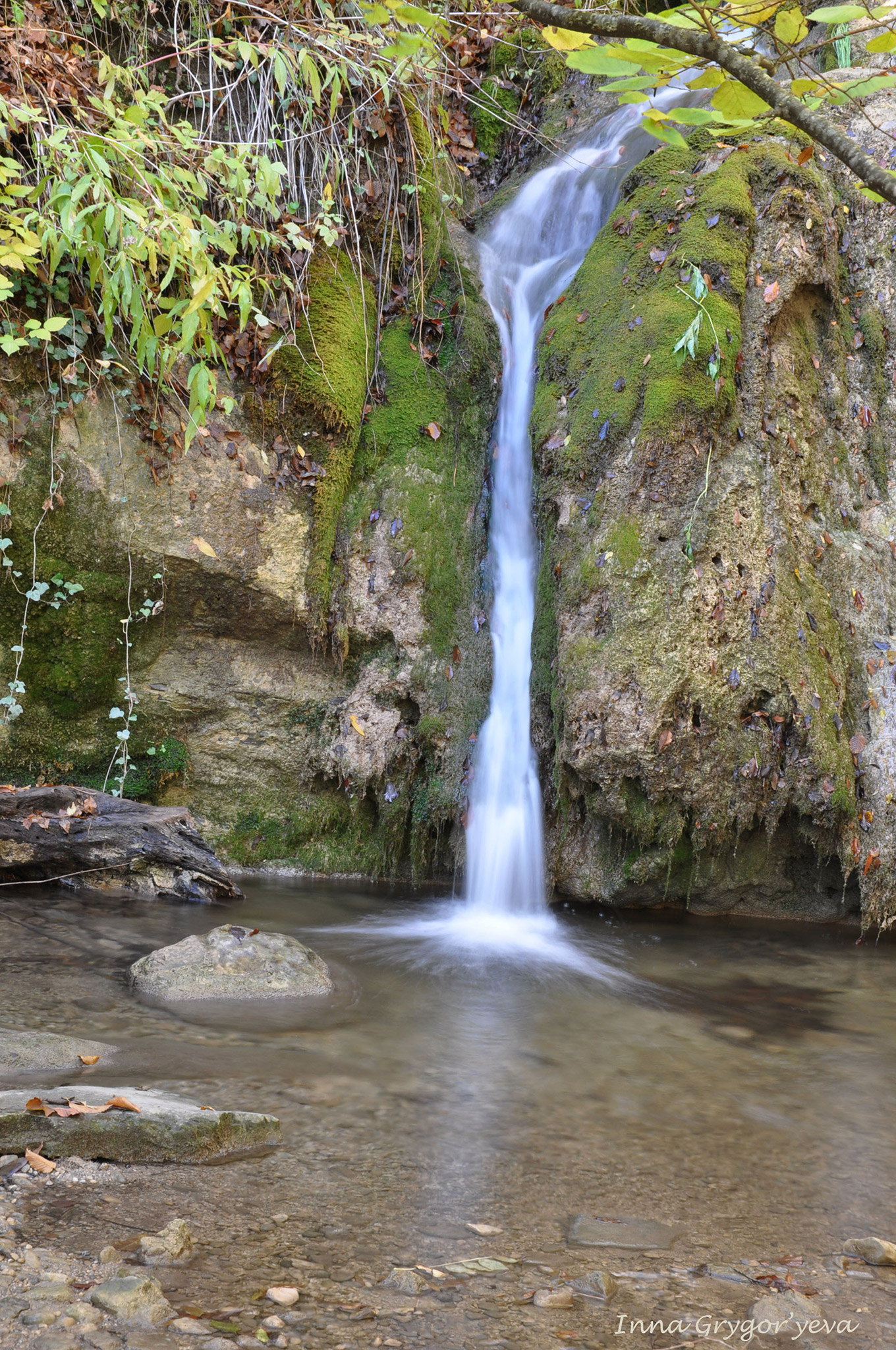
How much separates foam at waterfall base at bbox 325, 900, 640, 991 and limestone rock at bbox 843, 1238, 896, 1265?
2.23 metres

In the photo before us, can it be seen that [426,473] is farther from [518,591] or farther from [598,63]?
[598,63]

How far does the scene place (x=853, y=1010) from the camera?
14.4ft

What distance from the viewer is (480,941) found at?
5164 millimetres

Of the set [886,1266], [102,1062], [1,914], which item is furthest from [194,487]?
[886,1266]

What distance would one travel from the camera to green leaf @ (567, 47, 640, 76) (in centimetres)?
146

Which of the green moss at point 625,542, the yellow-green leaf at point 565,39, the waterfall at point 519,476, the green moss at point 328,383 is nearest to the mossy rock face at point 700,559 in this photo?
the green moss at point 625,542

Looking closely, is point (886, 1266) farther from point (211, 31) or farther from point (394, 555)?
point (211, 31)

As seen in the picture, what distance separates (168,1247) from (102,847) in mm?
3572

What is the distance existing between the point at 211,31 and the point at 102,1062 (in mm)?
6076

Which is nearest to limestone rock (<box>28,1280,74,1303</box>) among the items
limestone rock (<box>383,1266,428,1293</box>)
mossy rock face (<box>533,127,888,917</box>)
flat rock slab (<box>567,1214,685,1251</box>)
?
limestone rock (<box>383,1266,428,1293</box>)

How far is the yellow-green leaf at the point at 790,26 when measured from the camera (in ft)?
5.03

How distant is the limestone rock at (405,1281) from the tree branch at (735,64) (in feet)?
6.95

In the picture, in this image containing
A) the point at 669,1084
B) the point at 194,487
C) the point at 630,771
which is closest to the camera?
the point at 669,1084

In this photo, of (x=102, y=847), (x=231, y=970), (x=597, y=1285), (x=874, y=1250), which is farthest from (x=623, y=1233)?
(x=102, y=847)
